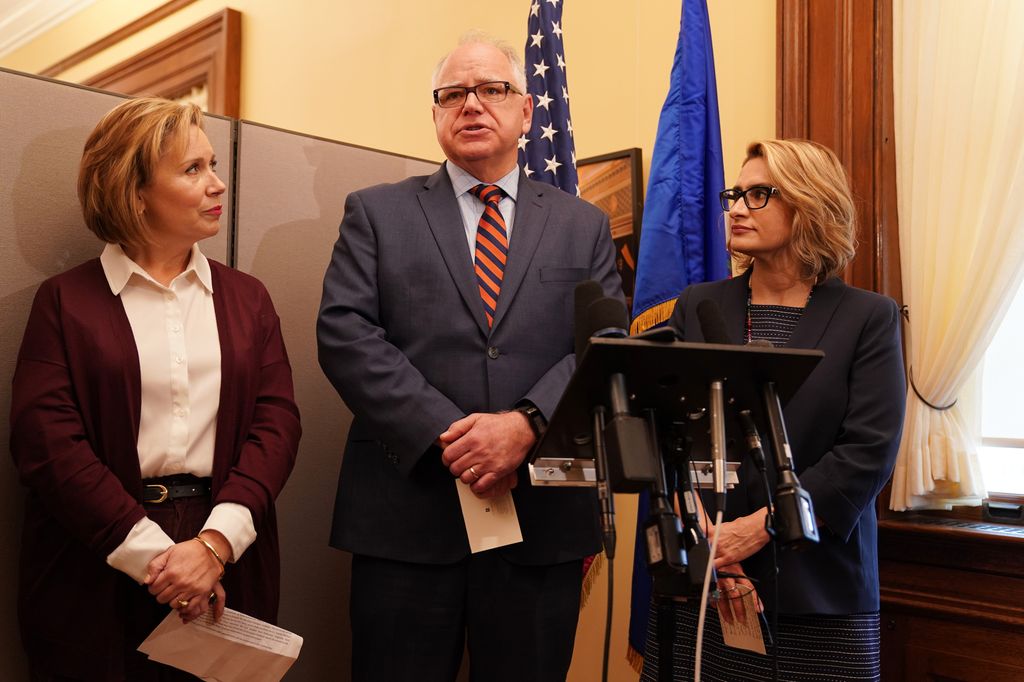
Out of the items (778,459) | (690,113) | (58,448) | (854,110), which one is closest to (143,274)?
(58,448)

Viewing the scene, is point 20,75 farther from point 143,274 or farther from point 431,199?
point 431,199

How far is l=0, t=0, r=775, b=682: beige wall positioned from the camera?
324cm

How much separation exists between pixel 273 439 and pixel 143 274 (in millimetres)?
442

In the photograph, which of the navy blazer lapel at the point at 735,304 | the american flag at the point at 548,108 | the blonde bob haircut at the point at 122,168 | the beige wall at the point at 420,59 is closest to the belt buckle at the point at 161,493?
the blonde bob haircut at the point at 122,168

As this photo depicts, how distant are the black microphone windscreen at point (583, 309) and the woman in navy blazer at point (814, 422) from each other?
0.75 m

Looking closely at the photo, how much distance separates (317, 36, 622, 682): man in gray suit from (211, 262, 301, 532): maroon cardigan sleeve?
0.48 feet

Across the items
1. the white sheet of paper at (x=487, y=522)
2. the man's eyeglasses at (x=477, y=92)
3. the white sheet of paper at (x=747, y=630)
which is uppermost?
the man's eyeglasses at (x=477, y=92)

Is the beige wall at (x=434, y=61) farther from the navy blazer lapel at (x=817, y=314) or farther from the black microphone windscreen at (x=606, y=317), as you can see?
the black microphone windscreen at (x=606, y=317)

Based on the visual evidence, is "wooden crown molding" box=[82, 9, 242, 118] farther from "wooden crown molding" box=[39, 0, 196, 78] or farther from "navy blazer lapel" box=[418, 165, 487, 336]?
"navy blazer lapel" box=[418, 165, 487, 336]

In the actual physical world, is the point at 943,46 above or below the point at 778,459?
above

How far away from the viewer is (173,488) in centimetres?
196

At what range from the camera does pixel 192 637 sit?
1.89m

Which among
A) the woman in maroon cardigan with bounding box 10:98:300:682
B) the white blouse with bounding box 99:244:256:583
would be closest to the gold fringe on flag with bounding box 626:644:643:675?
the woman in maroon cardigan with bounding box 10:98:300:682

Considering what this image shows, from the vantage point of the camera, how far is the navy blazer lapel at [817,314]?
2.12 metres
